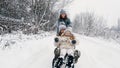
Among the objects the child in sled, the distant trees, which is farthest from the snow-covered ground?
the distant trees

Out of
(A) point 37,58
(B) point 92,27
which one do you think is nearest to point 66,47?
(A) point 37,58

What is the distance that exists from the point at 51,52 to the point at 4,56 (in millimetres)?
2371

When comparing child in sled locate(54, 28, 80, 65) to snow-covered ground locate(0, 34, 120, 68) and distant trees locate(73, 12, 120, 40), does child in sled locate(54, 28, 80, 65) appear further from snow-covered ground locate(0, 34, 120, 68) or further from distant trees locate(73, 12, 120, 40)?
distant trees locate(73, 12, 120, 40)

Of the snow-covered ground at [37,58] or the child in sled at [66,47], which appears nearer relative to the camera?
the child in sled at [66,47]

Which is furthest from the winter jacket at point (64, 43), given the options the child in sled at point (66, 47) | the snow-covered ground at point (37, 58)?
the snow-covered ground at point (37, 58)

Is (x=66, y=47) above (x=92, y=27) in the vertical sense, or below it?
above

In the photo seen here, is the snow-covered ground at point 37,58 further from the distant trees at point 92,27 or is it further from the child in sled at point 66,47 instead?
the distant trees at point 92,27

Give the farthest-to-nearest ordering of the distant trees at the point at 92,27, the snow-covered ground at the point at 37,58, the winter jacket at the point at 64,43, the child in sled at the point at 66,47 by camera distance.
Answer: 1. the distant trees at the point at 92,27
2. the snow-covered ground at the point at 37,58
3. the winter jacket at the point at 64,43
4. the child in sled at the point at 66,47

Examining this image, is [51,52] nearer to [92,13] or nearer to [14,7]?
[14,7]

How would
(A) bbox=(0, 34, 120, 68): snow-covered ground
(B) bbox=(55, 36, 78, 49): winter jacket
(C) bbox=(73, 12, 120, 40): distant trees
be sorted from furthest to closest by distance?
1. (C) bbox=(73, 12, 120, 40): distant trees
2. (A) bbox=(0, 34, 120, 68): snow-covered ground
3. (B) bbox=(55, 36, 78, 49): winter jacket

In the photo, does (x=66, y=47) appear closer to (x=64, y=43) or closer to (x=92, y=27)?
(x=64, y=43)

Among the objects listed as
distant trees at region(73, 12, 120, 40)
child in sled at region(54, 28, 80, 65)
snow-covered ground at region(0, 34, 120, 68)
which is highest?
child in sled at region(54, 28, 80, 65)

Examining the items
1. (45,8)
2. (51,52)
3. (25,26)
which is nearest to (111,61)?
(51,52)

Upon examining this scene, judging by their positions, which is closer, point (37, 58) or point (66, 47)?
point (66, 47)
